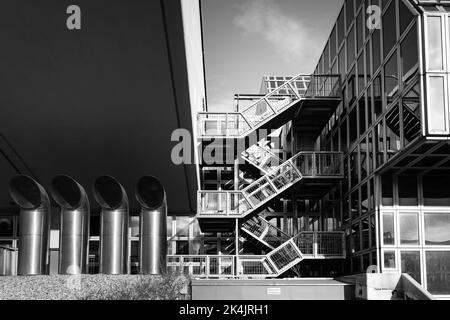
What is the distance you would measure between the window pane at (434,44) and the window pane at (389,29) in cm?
225

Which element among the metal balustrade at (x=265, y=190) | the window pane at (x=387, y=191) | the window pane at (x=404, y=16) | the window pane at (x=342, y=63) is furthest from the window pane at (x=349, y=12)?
the window pane at (x=387, y=191)

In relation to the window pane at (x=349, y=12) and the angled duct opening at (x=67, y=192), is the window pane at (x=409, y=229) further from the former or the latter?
the angled duct opening at (x=67, y=192)

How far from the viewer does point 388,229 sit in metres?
20.2

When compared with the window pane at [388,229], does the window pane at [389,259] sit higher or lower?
lower

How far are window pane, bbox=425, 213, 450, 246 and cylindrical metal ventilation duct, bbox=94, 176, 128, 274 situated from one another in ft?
31.6

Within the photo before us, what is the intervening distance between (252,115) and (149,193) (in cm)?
765

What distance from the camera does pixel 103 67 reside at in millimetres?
18812

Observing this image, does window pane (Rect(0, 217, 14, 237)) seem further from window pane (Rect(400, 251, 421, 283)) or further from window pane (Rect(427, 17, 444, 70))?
window pane (Rect(427, 17, 444, 70))

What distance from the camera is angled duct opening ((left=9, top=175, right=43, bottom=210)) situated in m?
21.9

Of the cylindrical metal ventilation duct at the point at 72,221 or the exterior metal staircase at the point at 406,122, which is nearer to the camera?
the exterior metal staircase at the point at 406,122

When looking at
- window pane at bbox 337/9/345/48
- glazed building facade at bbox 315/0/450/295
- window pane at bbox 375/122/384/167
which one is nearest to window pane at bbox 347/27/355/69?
glazed building facade at bbox 315/0/450/295

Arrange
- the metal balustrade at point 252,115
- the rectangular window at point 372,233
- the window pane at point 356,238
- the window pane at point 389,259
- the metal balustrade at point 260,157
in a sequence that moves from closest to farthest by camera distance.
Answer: the window pane at point 389,259 < the rectangular window at point 372,233 < the window pane at point 356,238 < the metal balustrade at point 252,115 < the metal balustrade at point 260,157

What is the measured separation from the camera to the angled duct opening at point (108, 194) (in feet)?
72.1

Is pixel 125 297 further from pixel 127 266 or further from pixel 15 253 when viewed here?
pixel 15 253
